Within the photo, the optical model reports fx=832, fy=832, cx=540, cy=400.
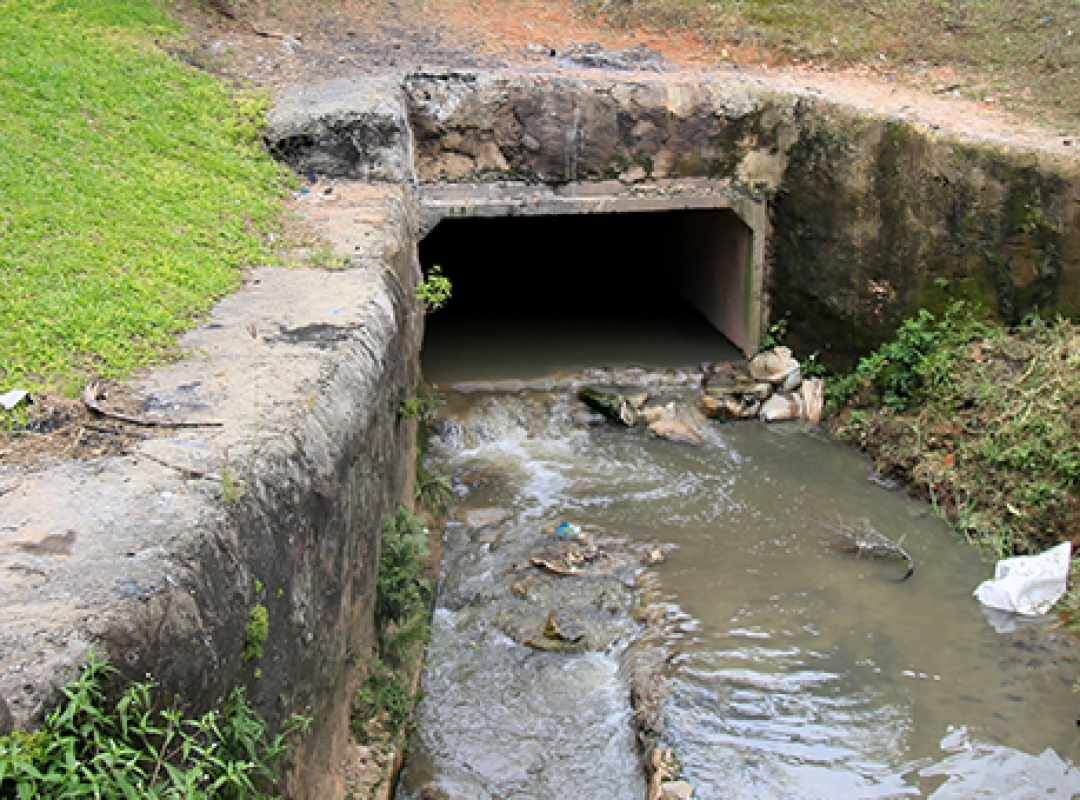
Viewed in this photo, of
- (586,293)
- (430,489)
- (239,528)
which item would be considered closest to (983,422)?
(430,489)

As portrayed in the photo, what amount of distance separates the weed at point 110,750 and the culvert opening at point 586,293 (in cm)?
738

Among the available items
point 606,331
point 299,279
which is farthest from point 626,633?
point 606,331

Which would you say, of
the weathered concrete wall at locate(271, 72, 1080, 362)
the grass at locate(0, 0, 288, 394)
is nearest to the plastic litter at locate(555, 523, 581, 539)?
the grass at locate(0, 0, 288, 394)

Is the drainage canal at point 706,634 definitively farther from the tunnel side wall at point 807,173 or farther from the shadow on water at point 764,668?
the tunnel side wall at point 807,173

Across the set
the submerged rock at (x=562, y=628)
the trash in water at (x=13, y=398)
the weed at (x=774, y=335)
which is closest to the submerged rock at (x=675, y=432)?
the weed at (x=774, y=335)

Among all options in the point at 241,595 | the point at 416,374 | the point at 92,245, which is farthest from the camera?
the point at 416,374

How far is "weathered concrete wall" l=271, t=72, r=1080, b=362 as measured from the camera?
766 cm

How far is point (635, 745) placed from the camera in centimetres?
496

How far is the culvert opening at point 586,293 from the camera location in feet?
33.2

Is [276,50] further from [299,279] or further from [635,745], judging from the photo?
[635,745]

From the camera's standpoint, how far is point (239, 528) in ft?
9.25

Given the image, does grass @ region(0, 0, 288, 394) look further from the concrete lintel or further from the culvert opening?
the culvert opening

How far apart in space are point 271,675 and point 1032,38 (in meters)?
11.0

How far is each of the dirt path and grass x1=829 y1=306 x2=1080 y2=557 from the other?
6.32 feet
